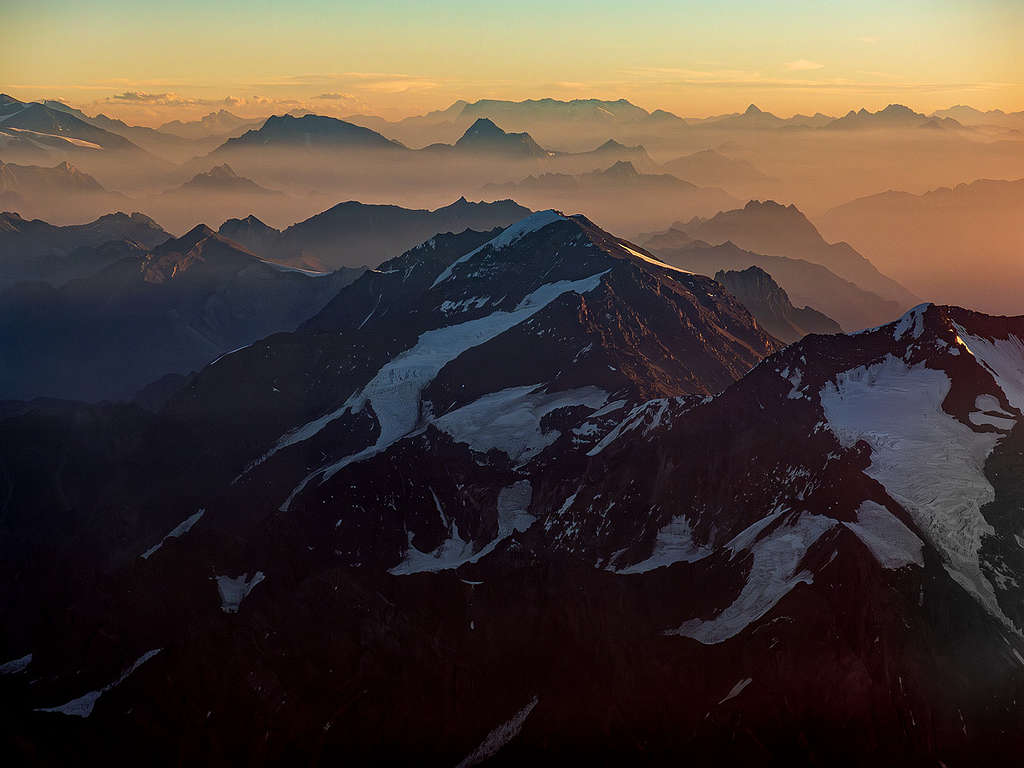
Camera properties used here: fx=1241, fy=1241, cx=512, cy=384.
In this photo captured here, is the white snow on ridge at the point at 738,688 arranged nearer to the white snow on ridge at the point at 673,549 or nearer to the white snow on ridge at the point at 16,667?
the white snow on ridge at the point at 673,549

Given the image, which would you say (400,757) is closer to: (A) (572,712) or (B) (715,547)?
(A) (572,712)

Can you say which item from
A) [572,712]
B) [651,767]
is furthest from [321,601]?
[651,767]

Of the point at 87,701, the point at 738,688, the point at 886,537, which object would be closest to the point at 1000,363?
the point at 886,537

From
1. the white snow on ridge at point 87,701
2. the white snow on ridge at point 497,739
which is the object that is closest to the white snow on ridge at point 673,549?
the white snow on ridge at point 497,739

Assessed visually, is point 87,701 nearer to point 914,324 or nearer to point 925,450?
point 925,450

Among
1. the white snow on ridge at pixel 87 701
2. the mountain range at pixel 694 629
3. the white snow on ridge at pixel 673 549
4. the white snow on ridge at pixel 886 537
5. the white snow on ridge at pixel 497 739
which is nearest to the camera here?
the mountain range at pixel 694 629

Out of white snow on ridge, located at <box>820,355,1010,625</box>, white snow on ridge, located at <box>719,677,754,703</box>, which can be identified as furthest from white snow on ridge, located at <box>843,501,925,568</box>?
white snow on ridge, located at <box>719,677,754,703</box>
